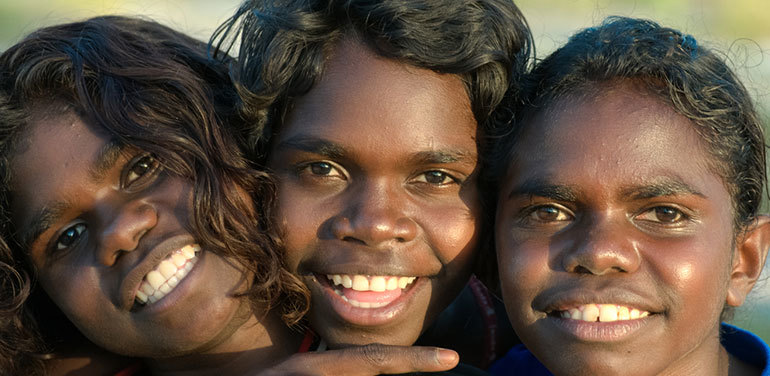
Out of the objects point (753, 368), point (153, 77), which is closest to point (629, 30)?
point (753, 368)

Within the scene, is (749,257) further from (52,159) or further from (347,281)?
(52,159)

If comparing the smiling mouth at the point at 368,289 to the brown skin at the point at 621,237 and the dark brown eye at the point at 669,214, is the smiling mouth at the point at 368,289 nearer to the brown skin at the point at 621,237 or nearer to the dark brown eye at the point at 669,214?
the brown skin at the point at 621,237

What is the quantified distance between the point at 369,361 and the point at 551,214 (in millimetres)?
617

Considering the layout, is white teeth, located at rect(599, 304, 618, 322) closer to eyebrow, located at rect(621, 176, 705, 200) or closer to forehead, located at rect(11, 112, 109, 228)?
eyebrow, located at rect(621, 176, 705, 200)

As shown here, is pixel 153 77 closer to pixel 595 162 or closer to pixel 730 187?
pixel 595 162

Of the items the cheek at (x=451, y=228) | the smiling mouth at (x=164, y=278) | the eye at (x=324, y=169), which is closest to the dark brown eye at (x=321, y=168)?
the eye at (x=324, y=169)

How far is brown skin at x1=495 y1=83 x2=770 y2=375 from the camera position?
2.22 metres

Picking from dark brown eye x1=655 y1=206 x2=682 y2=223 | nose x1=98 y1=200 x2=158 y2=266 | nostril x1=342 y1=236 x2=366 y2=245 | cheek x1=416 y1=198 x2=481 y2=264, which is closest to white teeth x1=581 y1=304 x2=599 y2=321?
dark brown eye x1=655 y1=206 x2=682 y2=223

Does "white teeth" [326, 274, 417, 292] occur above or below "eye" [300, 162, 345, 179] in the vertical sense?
below

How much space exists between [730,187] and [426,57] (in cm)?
89

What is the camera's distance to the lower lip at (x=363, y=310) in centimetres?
248

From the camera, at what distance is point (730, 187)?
2.36 metres

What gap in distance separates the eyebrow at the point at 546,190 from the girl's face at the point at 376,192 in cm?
19

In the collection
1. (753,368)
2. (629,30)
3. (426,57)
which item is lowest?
(753,368)
